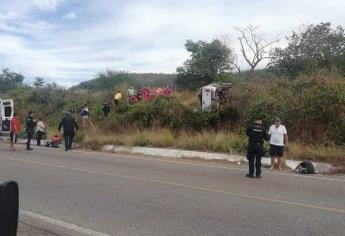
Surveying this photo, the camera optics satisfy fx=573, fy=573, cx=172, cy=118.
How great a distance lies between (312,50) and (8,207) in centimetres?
3403

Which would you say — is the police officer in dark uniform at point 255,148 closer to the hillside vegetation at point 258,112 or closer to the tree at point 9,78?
the hillside vegetation at point 258,112

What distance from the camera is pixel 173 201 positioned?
33.6 feet

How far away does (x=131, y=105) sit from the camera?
31516 millimetres

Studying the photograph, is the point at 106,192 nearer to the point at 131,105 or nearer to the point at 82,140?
the point at 82,140

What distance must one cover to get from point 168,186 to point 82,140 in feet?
53.5

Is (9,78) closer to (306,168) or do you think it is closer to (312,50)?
(312,50)

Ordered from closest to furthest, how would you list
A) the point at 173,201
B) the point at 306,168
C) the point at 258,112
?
the point at 173,201
the point at 306,168
the point at 258,112

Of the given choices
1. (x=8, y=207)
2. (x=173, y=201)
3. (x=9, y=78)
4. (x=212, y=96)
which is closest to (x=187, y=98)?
(x=212, y=96)

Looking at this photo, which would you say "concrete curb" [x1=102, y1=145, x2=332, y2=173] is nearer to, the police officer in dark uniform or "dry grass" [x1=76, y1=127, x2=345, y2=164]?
"dry grass" [x1=76, y1=127, x2=345, y2=164]

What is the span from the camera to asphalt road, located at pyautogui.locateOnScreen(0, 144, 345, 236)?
8055 millimetres

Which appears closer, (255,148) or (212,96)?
(255,148)

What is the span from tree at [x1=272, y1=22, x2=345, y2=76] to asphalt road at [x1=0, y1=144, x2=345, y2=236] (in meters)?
21.0

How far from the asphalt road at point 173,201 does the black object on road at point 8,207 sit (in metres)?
3.02

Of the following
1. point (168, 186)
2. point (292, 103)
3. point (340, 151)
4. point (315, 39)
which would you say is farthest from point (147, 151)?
point (315, 39)
